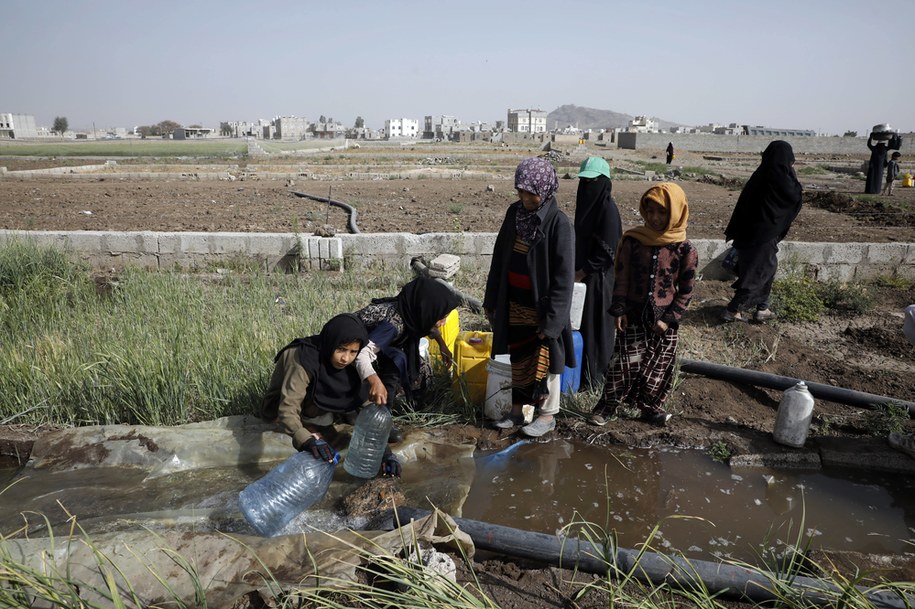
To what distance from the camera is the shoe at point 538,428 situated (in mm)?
3912

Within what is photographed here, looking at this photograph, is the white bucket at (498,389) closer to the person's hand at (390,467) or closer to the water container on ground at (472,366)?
the water container on ground at (472,366)

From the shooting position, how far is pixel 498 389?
13.4ft

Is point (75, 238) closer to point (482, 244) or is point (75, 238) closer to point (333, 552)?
point (482, 244)

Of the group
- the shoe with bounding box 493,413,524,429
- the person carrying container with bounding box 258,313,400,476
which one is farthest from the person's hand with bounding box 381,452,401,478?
the shoe with bounding box 493,413,524,429

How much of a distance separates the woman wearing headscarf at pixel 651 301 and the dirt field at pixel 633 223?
0.23 m

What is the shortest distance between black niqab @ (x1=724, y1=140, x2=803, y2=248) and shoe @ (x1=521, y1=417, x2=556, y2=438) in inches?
122

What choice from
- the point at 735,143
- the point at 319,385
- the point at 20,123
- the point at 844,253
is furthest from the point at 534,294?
the point at 20,123

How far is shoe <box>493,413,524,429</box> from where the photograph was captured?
402 centimetres

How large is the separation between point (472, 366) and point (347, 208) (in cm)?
771

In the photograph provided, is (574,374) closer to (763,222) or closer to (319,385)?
(319,385)

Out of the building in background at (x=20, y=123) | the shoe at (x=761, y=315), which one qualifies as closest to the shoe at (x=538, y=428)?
the shoe at (x=761, y=315)

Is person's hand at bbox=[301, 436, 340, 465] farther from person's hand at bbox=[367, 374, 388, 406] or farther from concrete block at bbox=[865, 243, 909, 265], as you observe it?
concrete block at bbox=[865, 243, 909, 265]

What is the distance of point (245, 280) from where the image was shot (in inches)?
267

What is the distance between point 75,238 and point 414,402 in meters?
5.66
